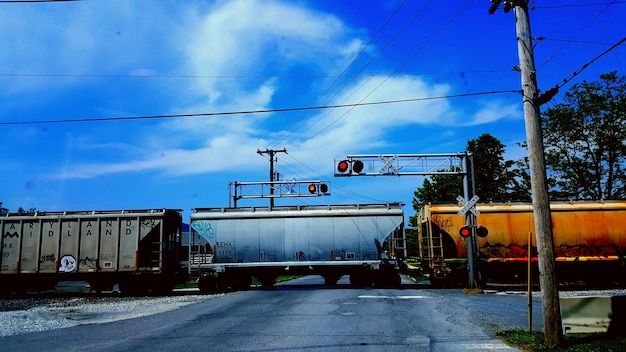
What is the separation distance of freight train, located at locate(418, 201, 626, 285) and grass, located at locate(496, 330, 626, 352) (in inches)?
496

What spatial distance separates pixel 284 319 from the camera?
12.0 meters

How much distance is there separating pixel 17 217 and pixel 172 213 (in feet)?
21.8

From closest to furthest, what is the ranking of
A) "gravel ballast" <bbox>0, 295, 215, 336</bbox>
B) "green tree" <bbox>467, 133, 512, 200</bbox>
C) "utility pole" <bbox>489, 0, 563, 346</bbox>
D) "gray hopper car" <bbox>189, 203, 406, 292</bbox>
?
"utility pole" <bbox>489, 0, 563, 346</bbox> → "gravel ballast" <bbox>0, 295, 215, 336</bbox> → "gray hopper car" <bbox>189, 203, 406, 292</bbox> → "green tree" <bbox>467, 133, 512, 200</bbox>

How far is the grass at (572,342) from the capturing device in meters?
7.57

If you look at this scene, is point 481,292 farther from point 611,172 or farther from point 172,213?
point 611,172

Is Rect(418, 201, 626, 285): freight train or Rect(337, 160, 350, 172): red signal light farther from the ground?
Rect(337, 160, 350, 172): red signal light

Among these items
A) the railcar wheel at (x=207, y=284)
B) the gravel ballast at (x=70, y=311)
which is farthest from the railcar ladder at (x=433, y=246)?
the gravel ballast at (x=70, y=311)

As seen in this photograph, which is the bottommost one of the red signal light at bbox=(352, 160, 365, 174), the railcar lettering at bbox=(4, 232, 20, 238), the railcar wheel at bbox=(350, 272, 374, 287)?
the railcar wheel at bbox=(350, 272, 374, 287)

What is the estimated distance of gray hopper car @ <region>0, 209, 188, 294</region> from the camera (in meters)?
21.0

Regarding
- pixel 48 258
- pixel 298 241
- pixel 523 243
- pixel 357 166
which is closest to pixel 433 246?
pixel 523 243

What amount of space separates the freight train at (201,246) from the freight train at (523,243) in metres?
1.97

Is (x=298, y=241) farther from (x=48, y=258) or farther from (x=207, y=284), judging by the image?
(x=48, y=258)

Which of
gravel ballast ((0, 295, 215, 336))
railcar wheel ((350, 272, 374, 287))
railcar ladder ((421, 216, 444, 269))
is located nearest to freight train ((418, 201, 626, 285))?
railcar ladder ((421, 216, 444, 269))

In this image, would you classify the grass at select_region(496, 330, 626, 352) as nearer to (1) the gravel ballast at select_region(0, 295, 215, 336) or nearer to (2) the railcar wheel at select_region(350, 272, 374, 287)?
(1) the gravel ballast at select_region(0, 295, 215, 336)
